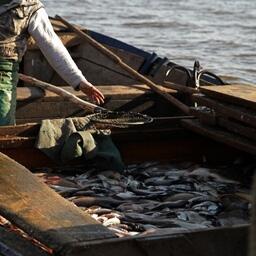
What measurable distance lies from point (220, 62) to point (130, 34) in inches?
158

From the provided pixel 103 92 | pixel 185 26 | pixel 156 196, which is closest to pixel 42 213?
pixel 156 196

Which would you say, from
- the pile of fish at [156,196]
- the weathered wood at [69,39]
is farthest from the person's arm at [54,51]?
the weathered wood at [69,39]

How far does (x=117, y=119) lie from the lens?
7.39m

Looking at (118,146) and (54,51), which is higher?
(54,51)

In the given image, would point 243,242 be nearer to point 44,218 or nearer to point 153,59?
point 44,218

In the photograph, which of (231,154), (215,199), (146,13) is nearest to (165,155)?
(231,154)

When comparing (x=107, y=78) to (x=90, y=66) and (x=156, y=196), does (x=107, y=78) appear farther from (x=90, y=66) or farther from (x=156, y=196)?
(x=156, y=196)

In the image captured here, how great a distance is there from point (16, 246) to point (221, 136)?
275cm

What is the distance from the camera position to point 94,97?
23.4ft

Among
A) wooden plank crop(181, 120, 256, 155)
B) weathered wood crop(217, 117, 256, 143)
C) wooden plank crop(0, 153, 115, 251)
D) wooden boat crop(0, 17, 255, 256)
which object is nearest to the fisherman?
wooden boat crop(0, 17, 255, 256)

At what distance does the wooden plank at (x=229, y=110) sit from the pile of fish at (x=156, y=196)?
1.59 ft

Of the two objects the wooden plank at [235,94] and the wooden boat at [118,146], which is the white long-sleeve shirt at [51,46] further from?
the wooden plank at [235,94]

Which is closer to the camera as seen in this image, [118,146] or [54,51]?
[54,51]

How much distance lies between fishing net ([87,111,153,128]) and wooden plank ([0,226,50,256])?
8.21 feet
